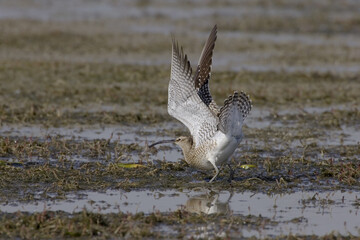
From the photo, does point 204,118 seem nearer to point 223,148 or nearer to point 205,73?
point 223,148

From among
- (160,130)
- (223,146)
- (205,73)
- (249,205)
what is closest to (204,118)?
(223,146)

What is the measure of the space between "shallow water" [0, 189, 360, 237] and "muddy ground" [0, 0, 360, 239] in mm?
20

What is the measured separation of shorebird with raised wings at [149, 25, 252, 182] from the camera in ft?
27.0

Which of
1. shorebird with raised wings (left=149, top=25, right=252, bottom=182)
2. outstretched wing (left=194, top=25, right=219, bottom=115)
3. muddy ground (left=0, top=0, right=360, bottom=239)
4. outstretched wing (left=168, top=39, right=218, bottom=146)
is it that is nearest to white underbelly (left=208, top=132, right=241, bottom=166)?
shorebird with raised wings (left=149, top=25, right=252, bottom=182)

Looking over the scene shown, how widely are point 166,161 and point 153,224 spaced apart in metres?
2.92

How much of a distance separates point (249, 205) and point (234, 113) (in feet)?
3.63

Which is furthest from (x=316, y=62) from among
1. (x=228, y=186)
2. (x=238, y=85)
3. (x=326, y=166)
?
(x=228, y=186)

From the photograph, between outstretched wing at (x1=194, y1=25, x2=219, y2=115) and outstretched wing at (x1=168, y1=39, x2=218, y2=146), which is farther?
outstretched wing at (x1=194, y1=25, x2=219, y2=115)

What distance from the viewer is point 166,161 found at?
959 cm

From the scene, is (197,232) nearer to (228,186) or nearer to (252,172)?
(228,186)

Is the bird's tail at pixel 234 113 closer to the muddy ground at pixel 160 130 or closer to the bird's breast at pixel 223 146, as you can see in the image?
the bird's breast at pixel 223 146

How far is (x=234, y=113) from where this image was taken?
→ 8.19 m

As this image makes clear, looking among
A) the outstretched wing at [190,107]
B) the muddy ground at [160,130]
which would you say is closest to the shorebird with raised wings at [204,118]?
the outstretched wing at [190,107]

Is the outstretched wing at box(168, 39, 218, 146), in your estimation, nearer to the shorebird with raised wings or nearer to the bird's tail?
the shorebird with raised wings
